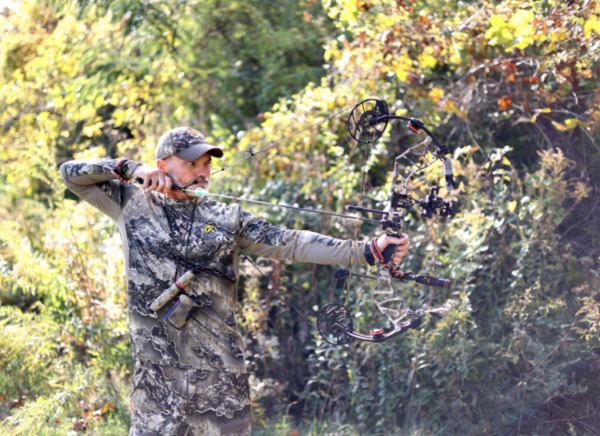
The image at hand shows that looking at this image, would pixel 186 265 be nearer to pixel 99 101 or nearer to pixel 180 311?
pixel 180 311

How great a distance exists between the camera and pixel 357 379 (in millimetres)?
4062

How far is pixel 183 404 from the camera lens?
240 cm

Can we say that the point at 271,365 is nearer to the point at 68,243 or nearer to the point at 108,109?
the point at 68,243

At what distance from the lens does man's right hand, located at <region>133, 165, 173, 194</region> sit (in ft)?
8.09

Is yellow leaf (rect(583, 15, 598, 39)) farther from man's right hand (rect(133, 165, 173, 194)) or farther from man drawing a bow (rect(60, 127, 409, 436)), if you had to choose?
man's right hand (rect(133, 165, 173, 194))

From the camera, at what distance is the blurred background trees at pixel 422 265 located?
144 inches

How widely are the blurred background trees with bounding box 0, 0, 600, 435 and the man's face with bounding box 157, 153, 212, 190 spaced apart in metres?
0.84

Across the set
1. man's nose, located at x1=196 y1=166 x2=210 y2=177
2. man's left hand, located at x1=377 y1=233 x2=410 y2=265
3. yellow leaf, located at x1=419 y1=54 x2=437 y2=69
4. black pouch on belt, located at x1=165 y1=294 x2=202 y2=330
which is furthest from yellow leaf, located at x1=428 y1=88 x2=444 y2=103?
black pouch on belt, located at x1=165 y1=294 x2=202 y2=330

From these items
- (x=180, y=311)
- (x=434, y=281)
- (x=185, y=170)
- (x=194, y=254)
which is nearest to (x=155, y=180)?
(x=185, y=170)

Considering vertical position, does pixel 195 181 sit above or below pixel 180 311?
above

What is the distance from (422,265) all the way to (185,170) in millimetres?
2156

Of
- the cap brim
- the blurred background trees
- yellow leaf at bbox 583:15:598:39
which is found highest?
yellow leaf at bbox 583:15:598:39

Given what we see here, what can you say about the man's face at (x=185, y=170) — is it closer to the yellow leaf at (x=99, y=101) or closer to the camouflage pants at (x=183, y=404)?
the camouflage pants at (x=183, y=404)

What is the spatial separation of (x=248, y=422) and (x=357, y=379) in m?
1.69
